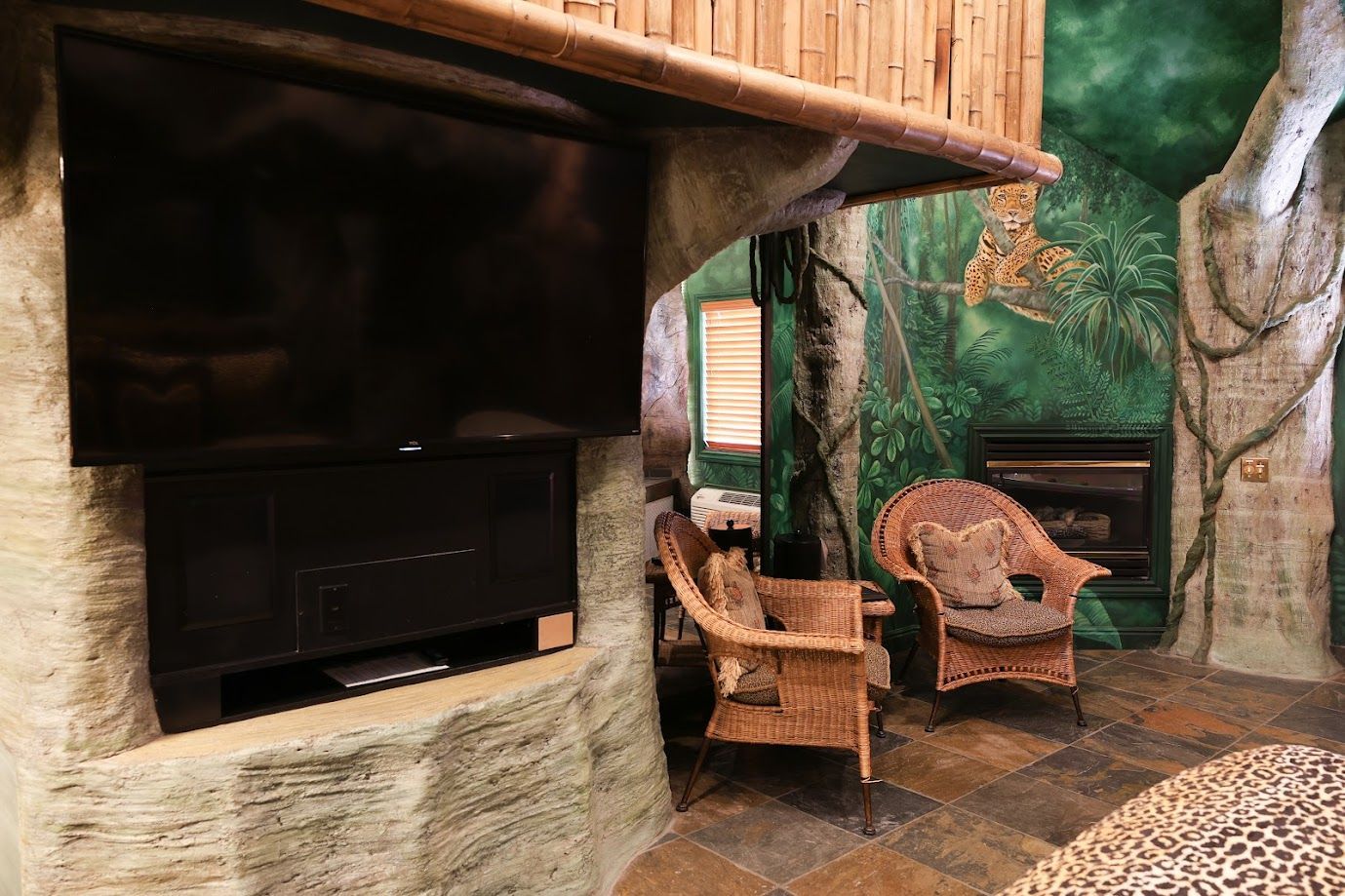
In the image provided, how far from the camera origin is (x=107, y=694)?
7.06 ft

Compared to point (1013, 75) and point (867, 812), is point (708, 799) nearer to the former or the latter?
point (867, 812)

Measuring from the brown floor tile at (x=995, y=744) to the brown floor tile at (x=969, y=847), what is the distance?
59 centimetres

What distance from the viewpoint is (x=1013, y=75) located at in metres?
2.97

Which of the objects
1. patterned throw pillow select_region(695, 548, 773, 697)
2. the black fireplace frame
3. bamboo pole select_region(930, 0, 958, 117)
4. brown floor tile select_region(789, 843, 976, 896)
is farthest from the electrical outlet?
bamboo pole select_region(930, 0, 958, 117)

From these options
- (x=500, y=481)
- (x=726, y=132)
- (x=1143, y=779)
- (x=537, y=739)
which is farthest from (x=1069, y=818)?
(x=726, y=132)

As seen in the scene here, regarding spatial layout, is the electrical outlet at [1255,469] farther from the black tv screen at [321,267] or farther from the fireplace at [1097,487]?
the black tv screen at [321,267]

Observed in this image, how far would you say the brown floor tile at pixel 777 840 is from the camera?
3.15 metres

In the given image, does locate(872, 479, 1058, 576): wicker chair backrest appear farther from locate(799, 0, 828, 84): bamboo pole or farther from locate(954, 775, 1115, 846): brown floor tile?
locate(799, 0, 828, 84): bamboo pole

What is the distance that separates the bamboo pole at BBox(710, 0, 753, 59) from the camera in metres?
2.31

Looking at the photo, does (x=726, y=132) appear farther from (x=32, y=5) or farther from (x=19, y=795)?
(x=19, y=795)

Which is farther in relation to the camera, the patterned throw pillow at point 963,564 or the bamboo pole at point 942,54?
the patterned throw pillow at point 963,564

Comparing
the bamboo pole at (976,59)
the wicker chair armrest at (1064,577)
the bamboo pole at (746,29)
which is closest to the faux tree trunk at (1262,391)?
the wicker chair armrest at (1064,577)

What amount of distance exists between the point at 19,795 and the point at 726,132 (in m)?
2.55

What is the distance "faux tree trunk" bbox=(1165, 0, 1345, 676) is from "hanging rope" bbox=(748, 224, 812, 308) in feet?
7.63
